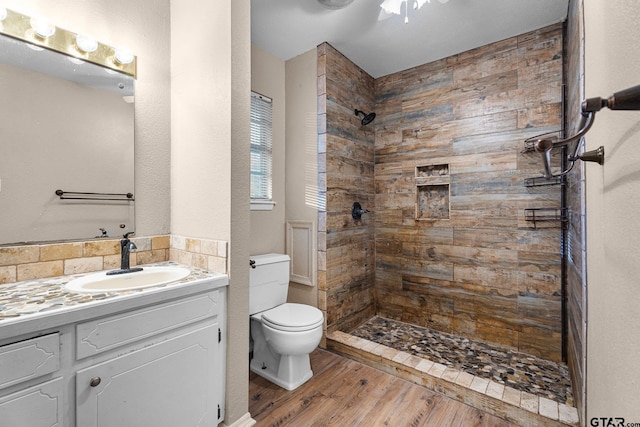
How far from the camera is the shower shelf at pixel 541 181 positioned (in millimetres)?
2189

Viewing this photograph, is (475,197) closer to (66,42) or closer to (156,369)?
(156,369)

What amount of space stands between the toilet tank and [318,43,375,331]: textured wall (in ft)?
1.22

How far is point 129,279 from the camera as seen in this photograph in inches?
59.6

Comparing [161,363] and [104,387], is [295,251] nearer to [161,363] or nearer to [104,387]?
[161,363]

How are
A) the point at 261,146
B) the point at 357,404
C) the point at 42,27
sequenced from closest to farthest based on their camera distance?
the point at 42,27 < the point at 357,404 < the point at 261,146

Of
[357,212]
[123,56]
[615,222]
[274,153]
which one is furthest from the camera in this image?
[357,212]

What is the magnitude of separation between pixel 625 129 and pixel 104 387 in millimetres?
1846

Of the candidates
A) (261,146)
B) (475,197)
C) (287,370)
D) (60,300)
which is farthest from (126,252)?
(475,197)

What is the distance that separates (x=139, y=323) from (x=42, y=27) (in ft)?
5.03

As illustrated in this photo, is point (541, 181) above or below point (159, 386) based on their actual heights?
above

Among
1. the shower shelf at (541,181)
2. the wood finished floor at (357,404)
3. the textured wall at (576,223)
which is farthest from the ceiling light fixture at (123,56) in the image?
the shower shelf at (541,181)

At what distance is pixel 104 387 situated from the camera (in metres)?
1.08

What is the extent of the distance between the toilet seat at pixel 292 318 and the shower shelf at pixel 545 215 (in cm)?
189

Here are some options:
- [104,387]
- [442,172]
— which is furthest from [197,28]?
[442,172]
